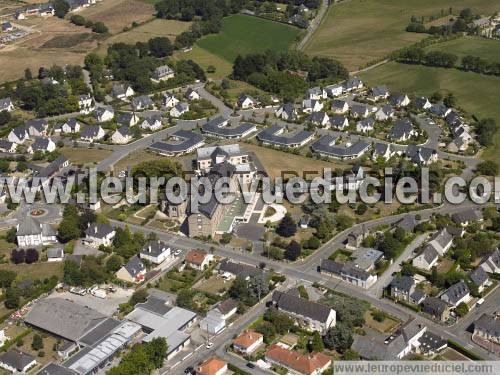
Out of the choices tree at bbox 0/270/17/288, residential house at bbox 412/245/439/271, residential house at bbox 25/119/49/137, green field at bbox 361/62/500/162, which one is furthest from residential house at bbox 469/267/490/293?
residential house at bbox 25/119/49/137

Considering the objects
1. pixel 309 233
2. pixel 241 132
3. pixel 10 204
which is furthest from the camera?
pixel 241 132

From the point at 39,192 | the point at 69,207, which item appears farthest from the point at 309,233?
the point at 39,192

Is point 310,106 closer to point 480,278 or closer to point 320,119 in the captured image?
point 320,119

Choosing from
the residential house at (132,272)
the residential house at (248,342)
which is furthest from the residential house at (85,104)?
the residential house at (248,342)

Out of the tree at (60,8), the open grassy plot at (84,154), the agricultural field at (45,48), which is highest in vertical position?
the tree at (60,8)

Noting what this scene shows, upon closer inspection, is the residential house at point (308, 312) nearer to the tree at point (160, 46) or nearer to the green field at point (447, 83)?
the green field at point (447, 83)

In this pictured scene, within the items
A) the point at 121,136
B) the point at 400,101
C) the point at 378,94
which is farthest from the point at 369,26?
the point at 121,136

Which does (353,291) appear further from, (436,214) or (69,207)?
(69,207)
